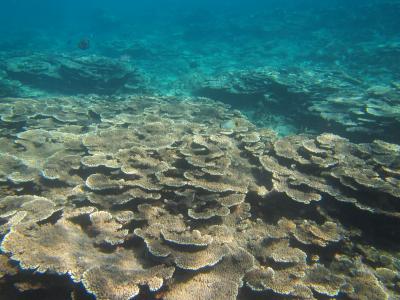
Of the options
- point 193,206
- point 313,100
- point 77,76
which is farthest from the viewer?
point 77,76

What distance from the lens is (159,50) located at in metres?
27.7

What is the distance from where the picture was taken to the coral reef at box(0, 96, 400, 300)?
3.51 m

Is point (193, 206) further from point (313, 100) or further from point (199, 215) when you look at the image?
point (313, 100)

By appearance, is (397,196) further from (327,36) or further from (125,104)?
(327,36)

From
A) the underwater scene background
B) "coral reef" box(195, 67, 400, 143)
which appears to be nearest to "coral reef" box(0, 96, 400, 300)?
the underwater scene background

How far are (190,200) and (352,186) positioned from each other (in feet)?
9.08

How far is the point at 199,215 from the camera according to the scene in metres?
4.33

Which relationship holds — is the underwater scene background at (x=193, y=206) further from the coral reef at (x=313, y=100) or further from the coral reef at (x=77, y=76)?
the coral reef at (x=77, y=76)

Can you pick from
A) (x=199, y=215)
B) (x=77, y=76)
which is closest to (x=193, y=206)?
(x=199, y=215)

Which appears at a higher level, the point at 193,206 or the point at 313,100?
the point at 193,206

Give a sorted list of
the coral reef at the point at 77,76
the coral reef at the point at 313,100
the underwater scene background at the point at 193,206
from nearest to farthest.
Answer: the underwater scene background at the point at 193,206
the coral reef at the point at 313,100
the coral reef at the point at 77,76

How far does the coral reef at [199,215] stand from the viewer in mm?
3508

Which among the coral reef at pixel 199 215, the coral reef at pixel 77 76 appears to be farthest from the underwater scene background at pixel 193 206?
the coral reef at pixel 77 76

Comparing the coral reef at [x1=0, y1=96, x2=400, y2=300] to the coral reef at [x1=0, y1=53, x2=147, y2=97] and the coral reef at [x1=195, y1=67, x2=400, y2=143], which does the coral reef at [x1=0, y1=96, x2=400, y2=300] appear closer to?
the coral reef at [x1=195, y1=67, x2=400, y2=143]
